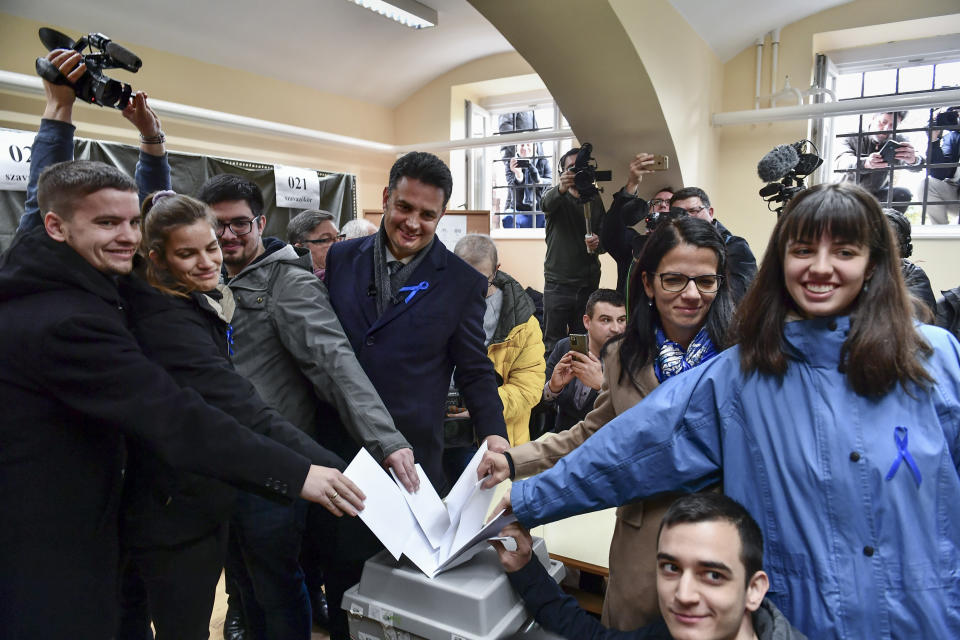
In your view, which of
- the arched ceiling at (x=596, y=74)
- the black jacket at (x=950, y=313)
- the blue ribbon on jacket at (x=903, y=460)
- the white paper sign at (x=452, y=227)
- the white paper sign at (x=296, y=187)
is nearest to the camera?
the blue ribbon on jacket at (x=903, y=460)

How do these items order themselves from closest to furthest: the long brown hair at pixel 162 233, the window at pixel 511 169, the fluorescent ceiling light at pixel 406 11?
the long brown hair at pixel 162 233 < the fluorescent ceiling light at pixel 406 11 < the window at pixel 511 169

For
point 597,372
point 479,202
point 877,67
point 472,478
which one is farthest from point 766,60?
point 472,478

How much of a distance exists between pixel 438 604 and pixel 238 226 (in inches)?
43.2

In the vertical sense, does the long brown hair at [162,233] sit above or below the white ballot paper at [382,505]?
above

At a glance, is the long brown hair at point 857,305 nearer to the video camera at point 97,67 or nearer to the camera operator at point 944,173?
the video camera at point 97,67

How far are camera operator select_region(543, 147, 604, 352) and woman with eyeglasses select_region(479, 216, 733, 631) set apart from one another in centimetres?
222

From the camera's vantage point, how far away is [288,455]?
47.4 inches

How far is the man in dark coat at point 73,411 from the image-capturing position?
103cm

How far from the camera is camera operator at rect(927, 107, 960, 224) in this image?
15.6ft

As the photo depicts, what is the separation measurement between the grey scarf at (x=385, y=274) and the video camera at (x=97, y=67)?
0.72 m

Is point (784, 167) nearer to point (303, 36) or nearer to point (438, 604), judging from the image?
point (438, 604)

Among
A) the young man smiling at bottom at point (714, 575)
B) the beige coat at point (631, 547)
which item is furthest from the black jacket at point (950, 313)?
the young man smiling at bottom at point (714, 575)

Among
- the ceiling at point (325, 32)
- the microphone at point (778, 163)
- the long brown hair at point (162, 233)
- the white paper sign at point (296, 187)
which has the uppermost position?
the ceiling at point (325, 32)

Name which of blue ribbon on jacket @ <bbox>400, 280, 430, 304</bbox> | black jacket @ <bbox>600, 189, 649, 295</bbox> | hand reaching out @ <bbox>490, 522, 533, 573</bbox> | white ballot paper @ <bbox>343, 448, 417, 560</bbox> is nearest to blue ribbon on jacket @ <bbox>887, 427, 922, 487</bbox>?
hand reaching out @ <bbox>490, 522, 533, 573</bbox>
